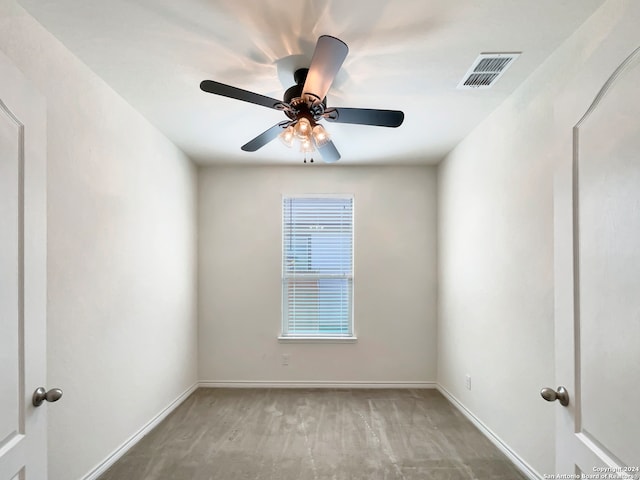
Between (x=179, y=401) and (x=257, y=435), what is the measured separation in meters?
1.11

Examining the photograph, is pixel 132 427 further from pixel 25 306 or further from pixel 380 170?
pixel 380 170

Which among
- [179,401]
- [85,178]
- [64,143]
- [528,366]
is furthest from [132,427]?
[528,366]

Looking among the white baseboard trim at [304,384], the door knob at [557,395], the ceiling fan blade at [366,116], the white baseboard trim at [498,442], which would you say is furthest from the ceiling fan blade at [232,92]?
the white baseboard trim at [304,384]

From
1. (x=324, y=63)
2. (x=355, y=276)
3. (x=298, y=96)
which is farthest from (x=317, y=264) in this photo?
(x=324, y=63)

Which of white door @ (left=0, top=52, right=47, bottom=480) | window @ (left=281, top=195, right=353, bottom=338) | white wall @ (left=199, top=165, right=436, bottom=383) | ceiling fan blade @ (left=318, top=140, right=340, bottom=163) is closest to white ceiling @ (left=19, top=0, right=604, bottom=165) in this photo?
ceiling fan blade @ (left=318, top=140, right=340, bottom=163)

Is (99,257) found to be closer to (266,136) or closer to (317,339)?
(266,136)

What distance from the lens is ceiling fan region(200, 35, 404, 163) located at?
5.72ft

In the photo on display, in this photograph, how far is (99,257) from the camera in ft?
7.75

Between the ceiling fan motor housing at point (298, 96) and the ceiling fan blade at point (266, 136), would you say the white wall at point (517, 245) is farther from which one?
the ceiling fan blade at point (266, 136)

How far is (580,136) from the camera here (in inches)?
46.3

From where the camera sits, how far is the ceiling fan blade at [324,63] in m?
1.63

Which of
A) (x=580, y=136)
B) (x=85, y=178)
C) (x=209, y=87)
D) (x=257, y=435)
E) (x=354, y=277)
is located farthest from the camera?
(x=354, y=277)

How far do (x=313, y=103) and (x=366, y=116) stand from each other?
34 cm

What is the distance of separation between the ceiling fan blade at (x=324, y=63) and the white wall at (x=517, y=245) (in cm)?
92
